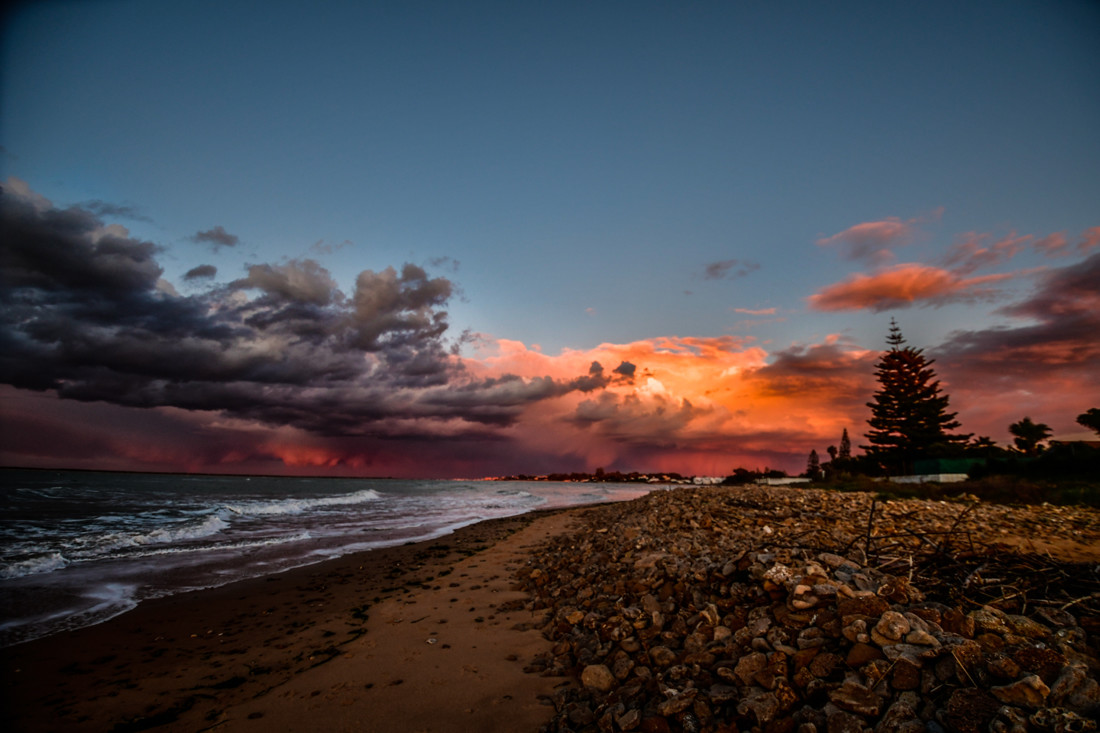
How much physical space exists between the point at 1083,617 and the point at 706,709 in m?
3.05

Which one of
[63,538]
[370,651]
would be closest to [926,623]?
[370,651]

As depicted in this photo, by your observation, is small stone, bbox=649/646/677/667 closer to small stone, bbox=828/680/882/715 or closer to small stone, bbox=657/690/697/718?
small stone, bbox=657/690/697/718

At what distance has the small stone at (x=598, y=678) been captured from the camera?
4.08m

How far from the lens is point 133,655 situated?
5688mm

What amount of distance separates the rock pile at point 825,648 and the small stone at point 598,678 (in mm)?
14

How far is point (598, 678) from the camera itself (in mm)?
4164

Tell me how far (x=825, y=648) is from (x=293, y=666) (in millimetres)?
5606

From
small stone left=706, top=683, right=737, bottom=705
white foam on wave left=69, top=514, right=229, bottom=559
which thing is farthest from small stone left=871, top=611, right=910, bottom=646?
white foam on wave left=69, top=514, right=229, bottom=559

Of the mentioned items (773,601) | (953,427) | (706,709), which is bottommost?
(706,709)

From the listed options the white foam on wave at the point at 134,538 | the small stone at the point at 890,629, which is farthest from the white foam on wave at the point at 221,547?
the small stone at the point at 890,629

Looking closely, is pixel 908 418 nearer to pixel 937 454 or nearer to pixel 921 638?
pixel 937 454

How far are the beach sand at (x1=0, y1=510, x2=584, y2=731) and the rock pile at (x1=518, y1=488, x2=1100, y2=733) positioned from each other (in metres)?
0.66

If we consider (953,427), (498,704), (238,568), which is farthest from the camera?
(953,427)

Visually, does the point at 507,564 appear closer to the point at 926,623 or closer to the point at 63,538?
the point at 926,623
